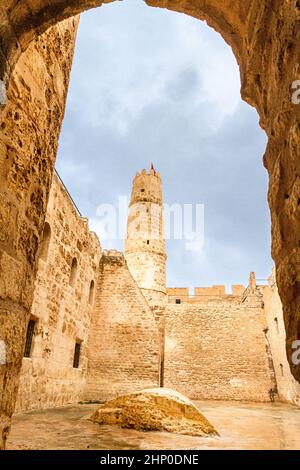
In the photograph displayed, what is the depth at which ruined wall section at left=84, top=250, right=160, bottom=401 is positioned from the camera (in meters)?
12.9

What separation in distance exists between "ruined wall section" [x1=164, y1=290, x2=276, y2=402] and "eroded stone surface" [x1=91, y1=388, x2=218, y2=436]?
10051mm

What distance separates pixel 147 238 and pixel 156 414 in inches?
616

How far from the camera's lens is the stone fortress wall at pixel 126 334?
29.4ft

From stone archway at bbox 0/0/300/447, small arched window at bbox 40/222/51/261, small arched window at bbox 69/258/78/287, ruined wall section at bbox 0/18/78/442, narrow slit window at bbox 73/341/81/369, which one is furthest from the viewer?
narrow slit window at bbox 73/341/81/369

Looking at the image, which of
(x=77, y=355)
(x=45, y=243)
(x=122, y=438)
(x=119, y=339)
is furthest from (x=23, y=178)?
(x=119, y=339)

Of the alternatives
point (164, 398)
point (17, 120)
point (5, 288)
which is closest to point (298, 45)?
point (17, 120)

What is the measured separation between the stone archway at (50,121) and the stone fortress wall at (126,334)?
5781 millimetres

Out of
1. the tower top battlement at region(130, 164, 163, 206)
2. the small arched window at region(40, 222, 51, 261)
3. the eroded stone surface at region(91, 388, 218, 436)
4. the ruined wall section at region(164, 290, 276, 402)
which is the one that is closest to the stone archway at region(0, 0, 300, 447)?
the eroded stone surface at region(91, 388, 218, 436)

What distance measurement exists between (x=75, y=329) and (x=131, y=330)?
3.17 m

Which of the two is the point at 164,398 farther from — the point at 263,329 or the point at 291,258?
the point at 263,329

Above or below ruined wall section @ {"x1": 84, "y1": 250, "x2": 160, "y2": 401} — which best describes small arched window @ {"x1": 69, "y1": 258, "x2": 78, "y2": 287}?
above

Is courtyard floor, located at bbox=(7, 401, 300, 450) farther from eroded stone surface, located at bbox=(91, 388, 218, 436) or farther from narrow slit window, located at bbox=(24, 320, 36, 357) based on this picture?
narrow slit window, located at bbox=(24, 320, 36, 357)

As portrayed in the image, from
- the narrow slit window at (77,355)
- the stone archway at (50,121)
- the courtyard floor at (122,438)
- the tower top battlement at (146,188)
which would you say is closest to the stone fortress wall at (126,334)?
the narrow slit window at (77,355)

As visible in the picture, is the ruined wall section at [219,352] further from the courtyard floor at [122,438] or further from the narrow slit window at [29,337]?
the courtyard floor at [122,438]
